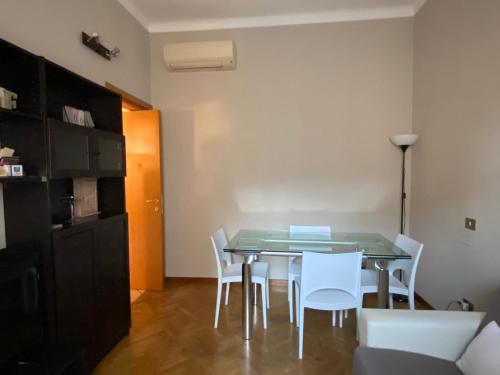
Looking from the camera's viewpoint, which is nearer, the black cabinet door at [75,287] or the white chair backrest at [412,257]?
the black cabinet door at [75,287]

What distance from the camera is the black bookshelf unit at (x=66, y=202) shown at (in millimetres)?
1609

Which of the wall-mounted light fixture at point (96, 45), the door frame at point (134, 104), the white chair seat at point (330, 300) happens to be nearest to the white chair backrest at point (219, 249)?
the white chair seat at point (330, 300)

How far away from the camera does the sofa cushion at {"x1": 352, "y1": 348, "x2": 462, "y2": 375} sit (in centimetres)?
136

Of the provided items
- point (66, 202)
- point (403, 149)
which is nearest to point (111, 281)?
point (66, 202)

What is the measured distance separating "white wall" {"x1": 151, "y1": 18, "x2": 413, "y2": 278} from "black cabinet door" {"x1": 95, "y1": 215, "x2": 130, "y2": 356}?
128 centimetres

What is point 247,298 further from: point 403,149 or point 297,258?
point 403,149

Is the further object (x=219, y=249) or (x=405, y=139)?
(x=405, y=139)

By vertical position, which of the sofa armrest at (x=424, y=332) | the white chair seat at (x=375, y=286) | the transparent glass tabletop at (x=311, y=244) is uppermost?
the transparent glass tabletop at (x=311, y=244)

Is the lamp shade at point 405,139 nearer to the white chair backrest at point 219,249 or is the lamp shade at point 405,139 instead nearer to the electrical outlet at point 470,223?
the electrical outlet at point 470,223

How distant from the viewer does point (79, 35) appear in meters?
2.31

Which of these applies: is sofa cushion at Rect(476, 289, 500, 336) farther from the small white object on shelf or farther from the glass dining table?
the small white object on shelf

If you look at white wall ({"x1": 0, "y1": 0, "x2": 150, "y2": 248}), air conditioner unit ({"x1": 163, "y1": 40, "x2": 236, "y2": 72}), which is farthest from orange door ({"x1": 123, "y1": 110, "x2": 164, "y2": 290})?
air conditioner unit ({"x1": 163, "y1": 40, "x2": 236, "y2": 72})

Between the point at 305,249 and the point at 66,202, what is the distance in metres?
1.86

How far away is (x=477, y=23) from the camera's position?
2203 mm
